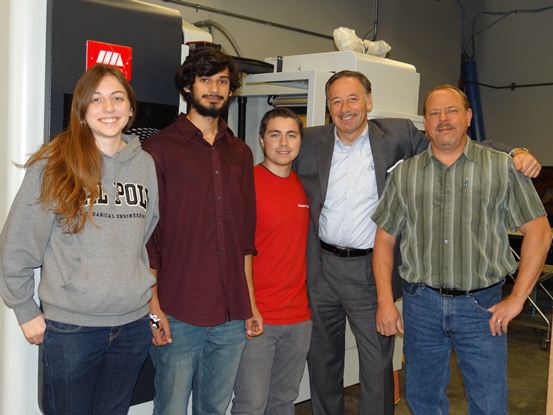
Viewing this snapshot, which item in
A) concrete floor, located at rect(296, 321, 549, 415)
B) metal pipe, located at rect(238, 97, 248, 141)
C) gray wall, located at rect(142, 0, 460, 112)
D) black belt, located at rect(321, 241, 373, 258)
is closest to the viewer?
black belt, located at rect(321, 241, 373, 258)

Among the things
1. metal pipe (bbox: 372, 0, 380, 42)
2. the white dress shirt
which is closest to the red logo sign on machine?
the white dress shirt

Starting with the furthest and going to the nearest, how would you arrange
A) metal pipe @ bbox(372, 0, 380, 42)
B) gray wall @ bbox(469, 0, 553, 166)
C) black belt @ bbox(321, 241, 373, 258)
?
gray wall @ bbox(469, 0, 553, 166)
metal pipe @ bbox(372, 0, 380, 42)
black belt @ bbox(321, 241, 373, 258)

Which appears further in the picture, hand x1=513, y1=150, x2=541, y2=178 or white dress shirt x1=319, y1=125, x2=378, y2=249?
white dress shirt x1=319, y1=125, x2=378, y2=249

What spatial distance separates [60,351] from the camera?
156 cm

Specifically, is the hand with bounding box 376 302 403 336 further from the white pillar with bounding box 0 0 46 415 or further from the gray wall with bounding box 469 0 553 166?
the gray wall with bounding box 469 0 553 166

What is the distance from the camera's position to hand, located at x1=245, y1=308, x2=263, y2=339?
2069 mm

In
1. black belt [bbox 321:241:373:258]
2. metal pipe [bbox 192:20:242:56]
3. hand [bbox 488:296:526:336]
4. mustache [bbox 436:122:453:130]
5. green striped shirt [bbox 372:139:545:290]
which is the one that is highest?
metal pipe [bbox 192:20:242:56]

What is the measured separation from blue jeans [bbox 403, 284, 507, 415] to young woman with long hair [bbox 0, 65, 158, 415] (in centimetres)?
103

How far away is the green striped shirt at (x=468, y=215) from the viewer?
2.01 metres

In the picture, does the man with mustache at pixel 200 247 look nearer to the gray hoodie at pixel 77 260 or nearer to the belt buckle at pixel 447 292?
the gray hoodie at pixel 77 260

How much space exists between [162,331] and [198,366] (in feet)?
0.74

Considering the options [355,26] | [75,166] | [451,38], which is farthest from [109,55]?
[451,38]

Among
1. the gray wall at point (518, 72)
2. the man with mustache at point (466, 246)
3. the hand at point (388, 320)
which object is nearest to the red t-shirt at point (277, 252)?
the hand at point (388, 320)

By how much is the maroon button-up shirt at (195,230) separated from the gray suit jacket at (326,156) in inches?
18.5
